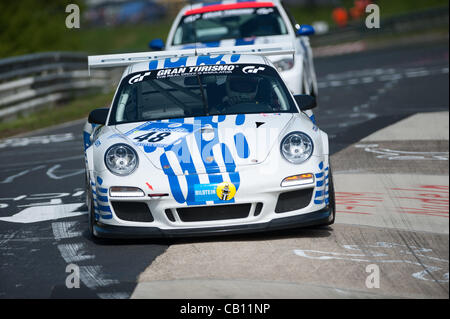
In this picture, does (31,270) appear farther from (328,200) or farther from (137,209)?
(328,200)

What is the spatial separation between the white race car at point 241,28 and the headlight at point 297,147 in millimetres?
5841

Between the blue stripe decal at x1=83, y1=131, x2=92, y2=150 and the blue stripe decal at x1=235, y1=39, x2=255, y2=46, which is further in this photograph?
the blue stripe decal at x1=235, y1=39, x2=255, y2=46

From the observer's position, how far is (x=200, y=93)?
26.1 ft

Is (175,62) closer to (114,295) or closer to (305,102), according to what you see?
(305,102)

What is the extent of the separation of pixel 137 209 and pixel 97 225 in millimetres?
440

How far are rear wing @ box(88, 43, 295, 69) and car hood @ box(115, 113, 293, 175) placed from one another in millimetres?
1300

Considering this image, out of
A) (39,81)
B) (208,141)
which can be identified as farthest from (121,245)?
(39,81)

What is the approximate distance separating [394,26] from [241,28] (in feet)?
74.8

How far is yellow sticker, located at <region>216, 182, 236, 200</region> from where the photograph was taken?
679cm

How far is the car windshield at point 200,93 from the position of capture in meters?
7.77

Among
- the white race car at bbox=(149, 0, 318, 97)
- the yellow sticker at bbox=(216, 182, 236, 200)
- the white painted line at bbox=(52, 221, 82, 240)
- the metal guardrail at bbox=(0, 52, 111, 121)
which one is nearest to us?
the yellow sticker at bbox=(216, 182, 236, 200)

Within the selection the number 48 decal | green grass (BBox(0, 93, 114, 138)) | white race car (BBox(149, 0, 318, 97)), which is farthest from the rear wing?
green grass (BBox(0, 93, 114, 138))

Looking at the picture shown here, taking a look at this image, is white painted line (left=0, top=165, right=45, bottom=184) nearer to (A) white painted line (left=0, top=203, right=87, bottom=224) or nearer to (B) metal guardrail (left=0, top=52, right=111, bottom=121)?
(A) white painted line (left=0, top=203, right=87, bottom=224)

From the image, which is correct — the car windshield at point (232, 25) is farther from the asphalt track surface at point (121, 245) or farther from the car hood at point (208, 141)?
the car hood at point (208, 141)
